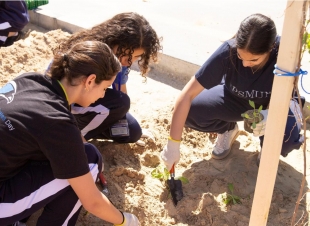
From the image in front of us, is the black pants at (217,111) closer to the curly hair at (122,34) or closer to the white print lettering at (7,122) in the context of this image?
the curly hair at (122,34)

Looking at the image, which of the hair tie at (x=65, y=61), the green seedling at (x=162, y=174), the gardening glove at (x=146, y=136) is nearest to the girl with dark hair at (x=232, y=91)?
the green seedling at (x=162, y=174)

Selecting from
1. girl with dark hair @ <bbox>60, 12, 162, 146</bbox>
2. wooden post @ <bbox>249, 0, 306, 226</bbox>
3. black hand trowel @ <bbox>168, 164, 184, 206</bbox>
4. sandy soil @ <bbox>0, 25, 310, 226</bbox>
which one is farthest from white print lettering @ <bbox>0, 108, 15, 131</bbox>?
black hand trowel @ <bbox>168, 164, 184, 206</bbox>

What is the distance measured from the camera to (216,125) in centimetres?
271

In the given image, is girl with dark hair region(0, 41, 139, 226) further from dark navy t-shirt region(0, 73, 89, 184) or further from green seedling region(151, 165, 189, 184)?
green seedling region(151, 165, 189, 184)

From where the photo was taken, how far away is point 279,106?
56.6 inches

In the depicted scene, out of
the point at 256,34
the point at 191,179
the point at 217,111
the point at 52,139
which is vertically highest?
the point at 256,34

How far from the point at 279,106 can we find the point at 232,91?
1075mm

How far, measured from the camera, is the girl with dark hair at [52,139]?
5.28 ft

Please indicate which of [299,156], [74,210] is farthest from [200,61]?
[74,210]

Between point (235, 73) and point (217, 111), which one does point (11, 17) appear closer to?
point (217, 111)

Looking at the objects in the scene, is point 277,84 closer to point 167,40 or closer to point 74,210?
point 74,210

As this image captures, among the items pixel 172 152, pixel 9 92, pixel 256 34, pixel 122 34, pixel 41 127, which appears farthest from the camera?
pixel 172 152

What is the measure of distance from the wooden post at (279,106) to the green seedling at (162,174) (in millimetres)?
816

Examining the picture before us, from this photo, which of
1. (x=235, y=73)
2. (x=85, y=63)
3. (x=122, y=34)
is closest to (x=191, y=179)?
(x=235, y=73)
